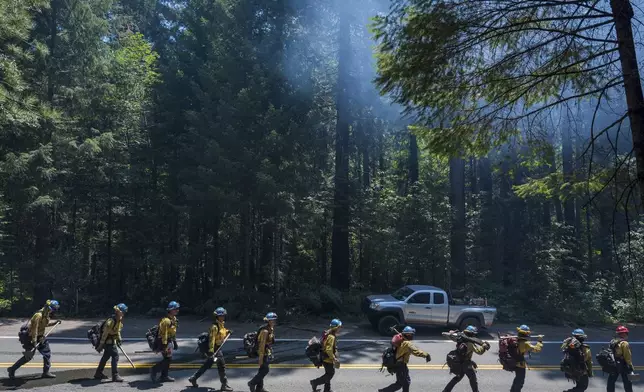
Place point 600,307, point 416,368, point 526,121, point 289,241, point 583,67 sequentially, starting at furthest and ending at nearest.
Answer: point 289,241, point 600,307, point 416,368, point 526,121, point 583,67

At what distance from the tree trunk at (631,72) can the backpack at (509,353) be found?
17.8ft

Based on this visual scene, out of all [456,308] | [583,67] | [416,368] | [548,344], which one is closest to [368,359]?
[416,368]

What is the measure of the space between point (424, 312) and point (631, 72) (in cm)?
1347

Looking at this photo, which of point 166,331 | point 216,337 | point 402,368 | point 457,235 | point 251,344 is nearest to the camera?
point 402,368

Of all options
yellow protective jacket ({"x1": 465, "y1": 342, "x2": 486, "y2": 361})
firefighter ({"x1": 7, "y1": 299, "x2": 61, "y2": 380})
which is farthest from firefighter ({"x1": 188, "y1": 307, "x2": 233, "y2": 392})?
yellow protective jacket ({"x1": 465, "y1": 342, "x2": 486, "y2": 361})

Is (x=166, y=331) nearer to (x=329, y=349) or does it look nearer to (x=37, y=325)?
(x=37, y=325)

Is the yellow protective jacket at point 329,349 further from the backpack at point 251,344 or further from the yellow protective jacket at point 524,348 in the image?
the yellow protective jacket at point 524,348

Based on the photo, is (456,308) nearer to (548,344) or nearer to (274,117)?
(548,344)

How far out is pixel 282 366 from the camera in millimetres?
13125

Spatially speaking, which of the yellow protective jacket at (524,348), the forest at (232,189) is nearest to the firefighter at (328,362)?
the yellow protective jacket at (524,348)

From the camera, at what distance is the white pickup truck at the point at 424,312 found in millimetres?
18234

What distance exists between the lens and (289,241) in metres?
26.0

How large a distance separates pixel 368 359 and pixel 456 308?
5.57 meters

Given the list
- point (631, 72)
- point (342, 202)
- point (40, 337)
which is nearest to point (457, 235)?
point (342, 202)
